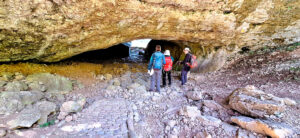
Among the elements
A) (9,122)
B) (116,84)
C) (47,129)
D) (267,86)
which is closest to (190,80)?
(267,86)

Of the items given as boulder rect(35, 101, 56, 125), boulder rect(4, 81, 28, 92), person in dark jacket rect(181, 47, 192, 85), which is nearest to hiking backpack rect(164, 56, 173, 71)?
person in dark jacket rect(181, 47, 192, 85)

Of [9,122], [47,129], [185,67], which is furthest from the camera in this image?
[185,67]

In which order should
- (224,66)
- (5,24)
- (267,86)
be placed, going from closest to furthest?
1. (5,24)
2. (267,86)
3. (224,66)

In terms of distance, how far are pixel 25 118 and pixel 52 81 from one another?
210cm

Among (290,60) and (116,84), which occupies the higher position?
(290,60)

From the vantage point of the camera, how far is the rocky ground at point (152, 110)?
112 inches

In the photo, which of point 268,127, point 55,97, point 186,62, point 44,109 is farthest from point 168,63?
point 44,109

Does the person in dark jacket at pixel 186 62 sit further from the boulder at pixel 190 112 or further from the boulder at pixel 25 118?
the boulder at pixel 25 118

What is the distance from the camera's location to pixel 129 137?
296 centimetres

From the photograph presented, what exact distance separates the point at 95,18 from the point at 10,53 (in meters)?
2.82

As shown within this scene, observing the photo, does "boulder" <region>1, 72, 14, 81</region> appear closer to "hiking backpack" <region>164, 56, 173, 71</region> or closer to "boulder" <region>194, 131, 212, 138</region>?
"hiking backpack" <region>164, 56, 173, 71</region>

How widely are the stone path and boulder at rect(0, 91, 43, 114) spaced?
1272mm

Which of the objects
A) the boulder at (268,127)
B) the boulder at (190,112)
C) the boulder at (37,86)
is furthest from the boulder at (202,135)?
the boulder at (37,86)

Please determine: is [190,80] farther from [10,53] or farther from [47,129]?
[10,53]
